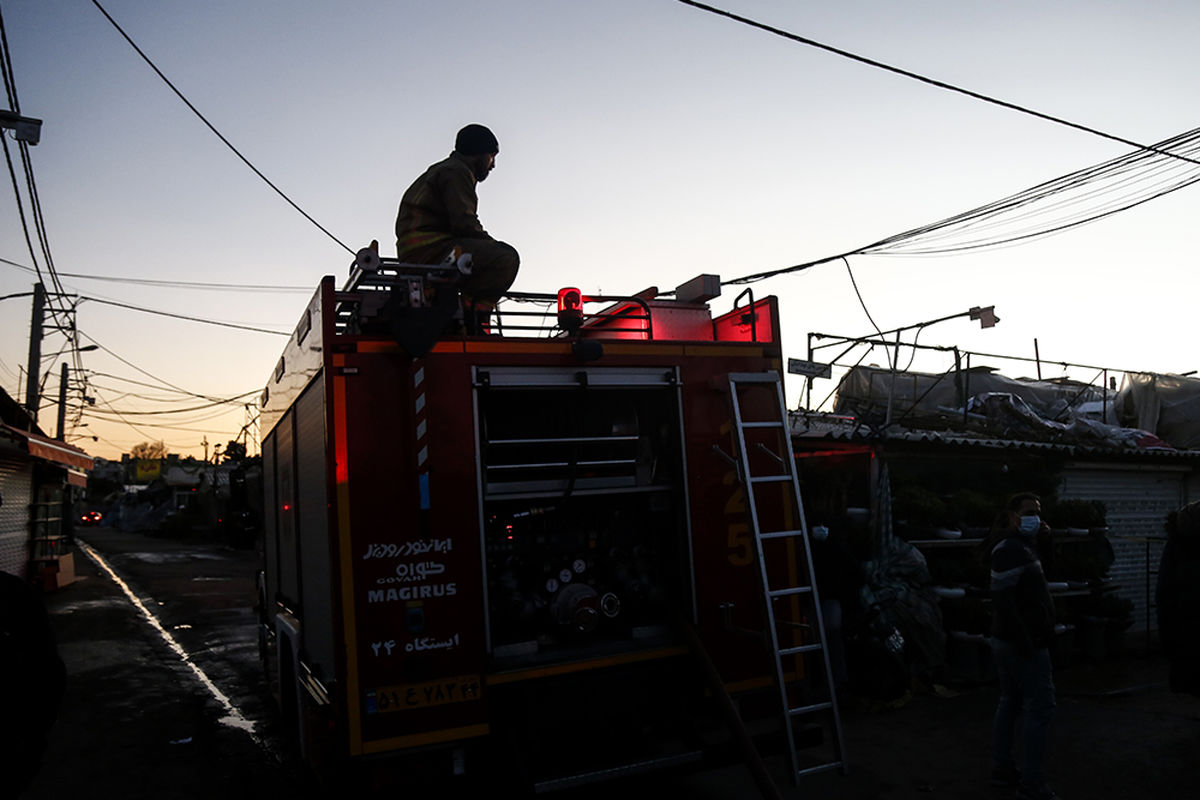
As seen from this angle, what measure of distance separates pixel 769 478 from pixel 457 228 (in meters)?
2.66

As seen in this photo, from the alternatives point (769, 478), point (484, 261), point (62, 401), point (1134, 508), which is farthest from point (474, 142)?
point (62, 401)

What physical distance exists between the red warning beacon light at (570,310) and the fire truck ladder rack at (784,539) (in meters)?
1.01

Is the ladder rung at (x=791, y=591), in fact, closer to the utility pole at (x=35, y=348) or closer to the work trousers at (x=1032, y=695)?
the work trousers at (x=1032, y=695)

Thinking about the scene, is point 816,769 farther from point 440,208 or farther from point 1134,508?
point 1134,508

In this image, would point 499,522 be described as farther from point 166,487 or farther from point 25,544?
point 166,487

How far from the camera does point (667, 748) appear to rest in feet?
16.3

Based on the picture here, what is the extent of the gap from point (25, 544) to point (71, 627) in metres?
6.06

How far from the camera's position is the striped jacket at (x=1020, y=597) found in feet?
17.0

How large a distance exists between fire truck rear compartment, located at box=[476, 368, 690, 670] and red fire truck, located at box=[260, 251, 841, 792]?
0.02 meters

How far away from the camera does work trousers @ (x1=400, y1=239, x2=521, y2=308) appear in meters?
5.55

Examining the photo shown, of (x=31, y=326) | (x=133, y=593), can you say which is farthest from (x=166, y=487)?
(x=133, y=593)

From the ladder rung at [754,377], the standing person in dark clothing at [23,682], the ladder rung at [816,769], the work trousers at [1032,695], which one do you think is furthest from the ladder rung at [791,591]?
the standing person in dark clothing at [23,682]

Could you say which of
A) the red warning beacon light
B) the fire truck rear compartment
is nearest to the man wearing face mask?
the fire truck rear compartment

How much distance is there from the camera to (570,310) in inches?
204
